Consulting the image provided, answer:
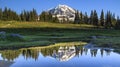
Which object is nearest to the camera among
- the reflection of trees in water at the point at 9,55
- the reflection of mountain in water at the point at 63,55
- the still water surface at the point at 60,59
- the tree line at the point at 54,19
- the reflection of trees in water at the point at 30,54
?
the still water surface at the point at 60,59

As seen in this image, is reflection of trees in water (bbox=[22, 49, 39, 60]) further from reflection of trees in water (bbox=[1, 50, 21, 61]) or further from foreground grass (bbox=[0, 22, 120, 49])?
foreground grass (bbox=[0, 22, 120, 49])

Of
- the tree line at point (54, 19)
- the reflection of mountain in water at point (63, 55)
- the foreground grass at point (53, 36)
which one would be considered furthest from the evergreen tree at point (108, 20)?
the reflection of mountain in water at point (63, 55)

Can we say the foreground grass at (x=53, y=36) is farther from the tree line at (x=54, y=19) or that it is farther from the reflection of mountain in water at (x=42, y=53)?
the tree line at (x=54, y=19)

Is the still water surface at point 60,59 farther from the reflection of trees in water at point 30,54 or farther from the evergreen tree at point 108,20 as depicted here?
the evergreen tree at point 108,20

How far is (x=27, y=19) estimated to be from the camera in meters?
183

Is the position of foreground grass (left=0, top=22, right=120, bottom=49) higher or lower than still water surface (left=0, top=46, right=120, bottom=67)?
lower

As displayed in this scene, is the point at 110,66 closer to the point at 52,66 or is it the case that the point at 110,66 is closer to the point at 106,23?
the point at 52,66

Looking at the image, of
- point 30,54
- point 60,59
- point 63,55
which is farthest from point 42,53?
point 60,59

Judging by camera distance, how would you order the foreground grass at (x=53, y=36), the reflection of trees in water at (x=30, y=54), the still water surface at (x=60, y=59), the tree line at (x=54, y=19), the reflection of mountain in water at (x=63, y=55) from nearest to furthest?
1. the still water surface at (x=60, y=59)
2. the reflection of mountain in water at (x=63, y=55)
3. the reflection of trees in water at (x=30, y=54)
4. the foreground grass at (x=53, y=36)
5. the tree line at (x=54, y=19)

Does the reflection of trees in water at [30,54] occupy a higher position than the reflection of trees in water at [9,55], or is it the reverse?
the reflection of trees in water at [9,55]

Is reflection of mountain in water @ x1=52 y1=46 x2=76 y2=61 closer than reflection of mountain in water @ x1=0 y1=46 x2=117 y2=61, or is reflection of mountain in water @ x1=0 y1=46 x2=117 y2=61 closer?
reflection of mountain in water @ x1=52 y1=46 x2=76 y2=61

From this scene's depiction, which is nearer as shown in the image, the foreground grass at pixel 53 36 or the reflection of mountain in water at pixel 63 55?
the reflection of mountain in water at pixel 63 55

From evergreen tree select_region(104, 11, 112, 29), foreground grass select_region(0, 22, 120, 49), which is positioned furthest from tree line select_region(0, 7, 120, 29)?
foreground grass select_region(0, 22, 120, 49)

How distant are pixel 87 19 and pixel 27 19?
35.1 meters
